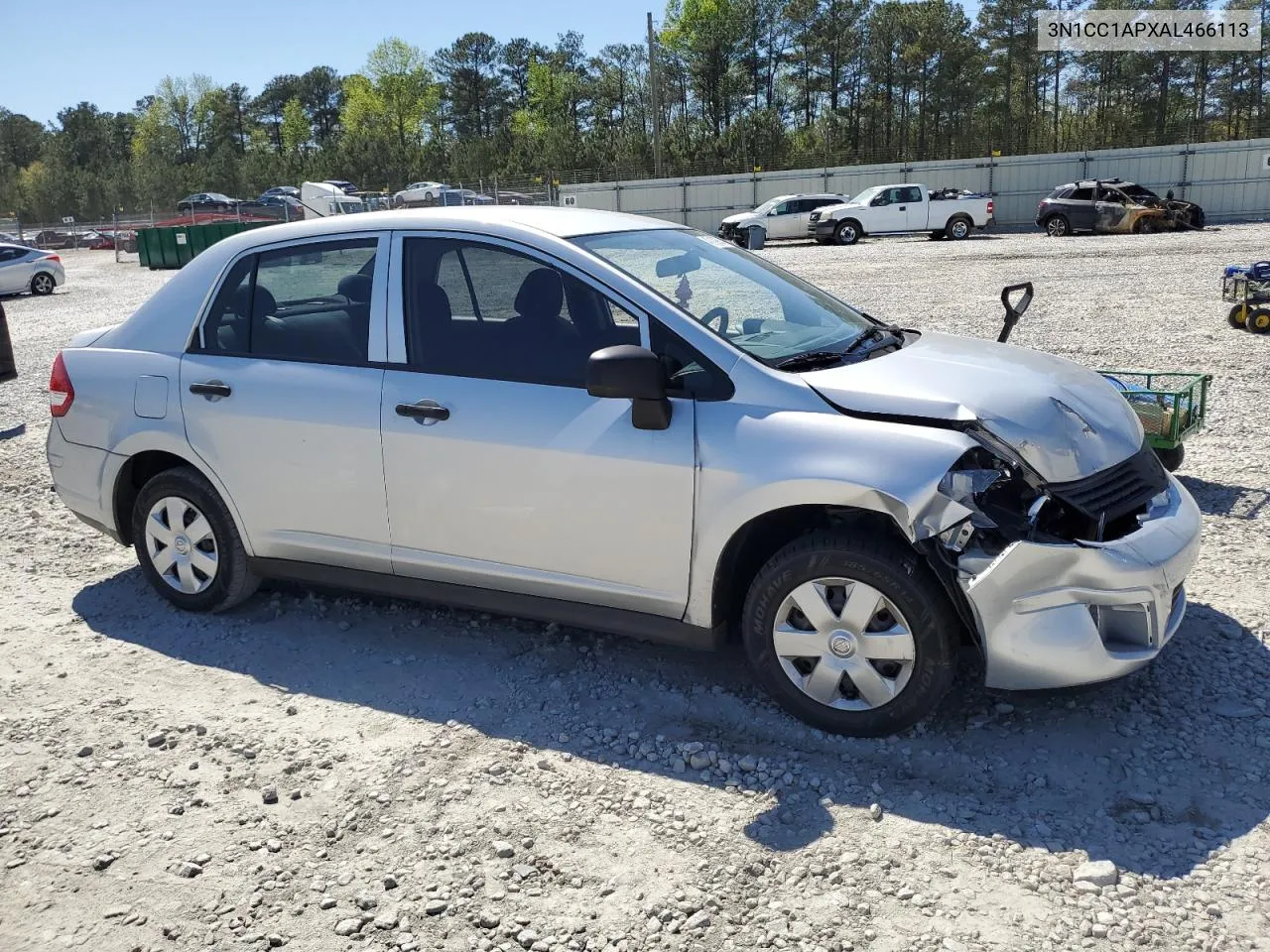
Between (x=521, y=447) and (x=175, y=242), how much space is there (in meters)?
33.6

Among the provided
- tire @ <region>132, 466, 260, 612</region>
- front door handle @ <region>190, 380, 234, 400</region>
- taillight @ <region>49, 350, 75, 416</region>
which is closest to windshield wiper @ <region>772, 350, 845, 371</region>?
front door handle @ <region>190, 380, 234, 400</region>

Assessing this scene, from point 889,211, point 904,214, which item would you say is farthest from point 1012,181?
point 889,211

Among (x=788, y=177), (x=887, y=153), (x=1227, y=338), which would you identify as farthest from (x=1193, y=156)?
(x=887, y=153)

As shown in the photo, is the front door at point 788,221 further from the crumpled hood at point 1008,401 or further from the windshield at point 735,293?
the crumpled hood at point 1008,401

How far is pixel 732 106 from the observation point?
79.8 meters

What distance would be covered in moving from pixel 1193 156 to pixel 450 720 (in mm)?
37444

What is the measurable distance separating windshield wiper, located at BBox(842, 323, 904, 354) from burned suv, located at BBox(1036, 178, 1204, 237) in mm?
27409

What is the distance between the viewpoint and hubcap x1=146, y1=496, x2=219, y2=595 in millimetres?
5047

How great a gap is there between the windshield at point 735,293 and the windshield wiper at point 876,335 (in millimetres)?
34

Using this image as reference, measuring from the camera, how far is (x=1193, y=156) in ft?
114

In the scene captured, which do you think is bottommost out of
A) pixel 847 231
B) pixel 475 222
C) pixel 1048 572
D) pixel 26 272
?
pixel 1048 572

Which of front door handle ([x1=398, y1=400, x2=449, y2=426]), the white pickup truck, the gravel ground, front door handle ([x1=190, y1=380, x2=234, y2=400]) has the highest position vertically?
the white pickup truck

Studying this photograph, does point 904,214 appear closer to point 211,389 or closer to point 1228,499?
point 1228,499

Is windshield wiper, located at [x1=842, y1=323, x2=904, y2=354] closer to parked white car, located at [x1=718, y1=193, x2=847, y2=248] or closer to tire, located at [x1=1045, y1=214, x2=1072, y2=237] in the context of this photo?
tire, located at [x1=1045, y1=214, x2=1072, y2=237]
